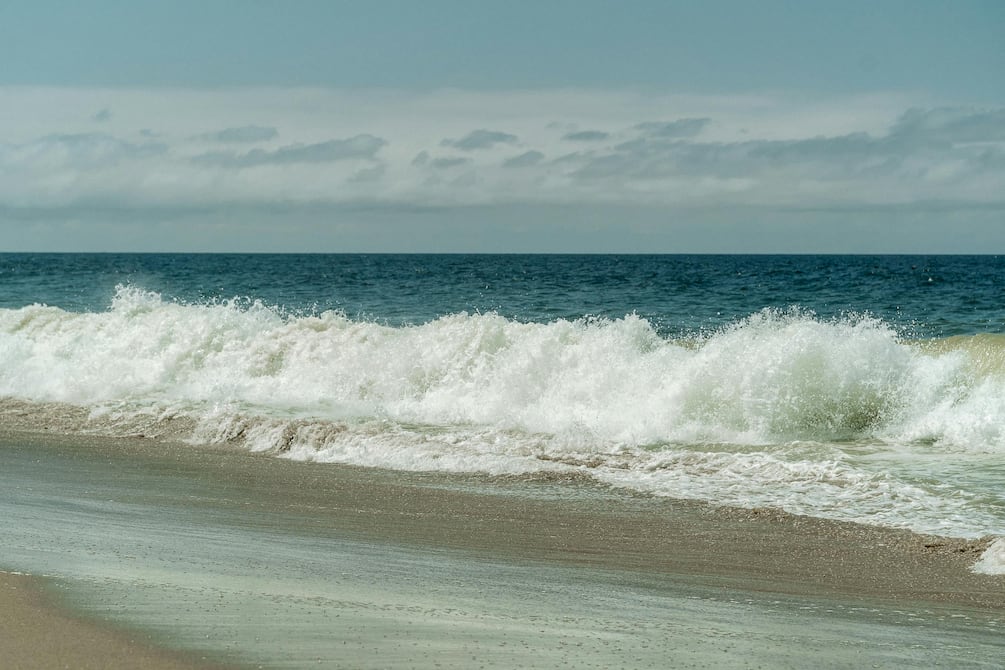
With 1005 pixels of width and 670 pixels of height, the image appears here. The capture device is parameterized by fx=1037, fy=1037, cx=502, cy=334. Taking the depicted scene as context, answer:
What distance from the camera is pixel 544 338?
49.9 ft

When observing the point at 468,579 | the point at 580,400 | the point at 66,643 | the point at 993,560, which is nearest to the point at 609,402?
the point at 580,400

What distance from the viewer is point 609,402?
1350 centimetres

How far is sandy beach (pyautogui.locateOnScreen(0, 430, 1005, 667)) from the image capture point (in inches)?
194

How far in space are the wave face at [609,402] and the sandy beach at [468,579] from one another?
1224 millimetres

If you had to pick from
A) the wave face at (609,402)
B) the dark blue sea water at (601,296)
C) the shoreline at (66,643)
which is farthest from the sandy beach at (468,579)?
the dark blue sea water at (601,296)

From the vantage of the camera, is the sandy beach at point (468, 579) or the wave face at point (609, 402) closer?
the sandy beach at point (468, 579)

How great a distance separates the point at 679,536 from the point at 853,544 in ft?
4.07

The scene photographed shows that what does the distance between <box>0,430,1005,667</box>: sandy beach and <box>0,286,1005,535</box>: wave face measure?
1.22 m

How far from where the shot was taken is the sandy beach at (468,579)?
4.92 metres

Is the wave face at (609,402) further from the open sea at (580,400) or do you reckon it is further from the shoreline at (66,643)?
the shoreline at (66,643)

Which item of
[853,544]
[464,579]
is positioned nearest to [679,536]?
[853,544]

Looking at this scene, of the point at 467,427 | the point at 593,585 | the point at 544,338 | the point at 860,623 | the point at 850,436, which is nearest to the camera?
the point at 860,623

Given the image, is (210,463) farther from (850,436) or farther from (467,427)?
(850,436)

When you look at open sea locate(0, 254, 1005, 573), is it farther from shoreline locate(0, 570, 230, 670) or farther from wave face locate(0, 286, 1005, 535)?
shoreline locate(0, 570, 230, 670)
